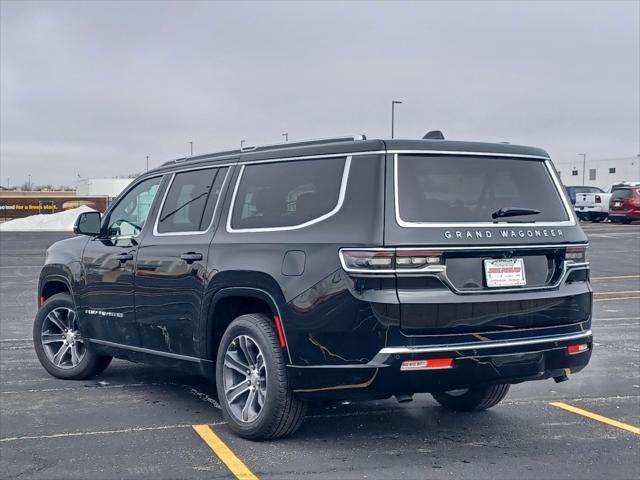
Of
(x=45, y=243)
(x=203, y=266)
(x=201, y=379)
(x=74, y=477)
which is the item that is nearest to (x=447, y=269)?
(x=203, y=266)

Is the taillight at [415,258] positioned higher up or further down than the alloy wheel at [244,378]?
higher up

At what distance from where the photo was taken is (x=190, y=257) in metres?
6.63

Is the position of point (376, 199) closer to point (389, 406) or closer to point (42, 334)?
point (389, 406)

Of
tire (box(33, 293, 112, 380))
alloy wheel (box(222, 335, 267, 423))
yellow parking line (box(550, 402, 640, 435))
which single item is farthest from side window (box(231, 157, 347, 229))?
yellow parking line (box(550, 402, 640, 435))

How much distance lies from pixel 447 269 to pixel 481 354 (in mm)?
561

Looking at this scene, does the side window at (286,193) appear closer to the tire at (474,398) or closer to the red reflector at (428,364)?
the red reflector at (428,364)

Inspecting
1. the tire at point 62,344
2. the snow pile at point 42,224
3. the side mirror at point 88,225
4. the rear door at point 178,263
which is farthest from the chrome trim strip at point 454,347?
the snow pile at point 42,224

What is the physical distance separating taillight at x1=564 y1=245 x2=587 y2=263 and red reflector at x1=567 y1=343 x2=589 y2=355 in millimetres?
563

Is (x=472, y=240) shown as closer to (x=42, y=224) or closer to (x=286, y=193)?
(x=286, y=193)

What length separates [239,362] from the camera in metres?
6.17

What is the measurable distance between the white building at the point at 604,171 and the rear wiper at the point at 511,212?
7944 cm

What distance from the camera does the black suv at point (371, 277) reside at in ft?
17.6

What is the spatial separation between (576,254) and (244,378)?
2.37m

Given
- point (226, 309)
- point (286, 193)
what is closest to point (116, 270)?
point (226, 309)
